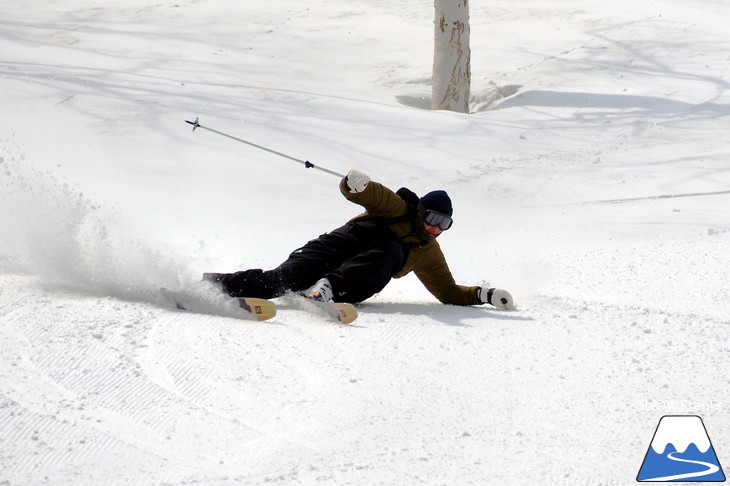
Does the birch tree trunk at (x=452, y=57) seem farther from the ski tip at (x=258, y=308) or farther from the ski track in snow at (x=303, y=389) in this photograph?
the ski tip at (x=258, y=308)

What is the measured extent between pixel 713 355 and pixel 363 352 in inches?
68.5

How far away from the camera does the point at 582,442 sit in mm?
3355

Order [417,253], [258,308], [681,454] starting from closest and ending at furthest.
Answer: [681,454]
[258,308]
[417,253]

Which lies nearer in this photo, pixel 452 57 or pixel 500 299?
pixel 500 299

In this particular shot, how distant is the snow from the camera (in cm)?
330

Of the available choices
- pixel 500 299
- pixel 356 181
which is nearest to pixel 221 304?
pixel 356 181

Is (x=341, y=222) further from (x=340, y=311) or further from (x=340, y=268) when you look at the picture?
(x=340, y=311)

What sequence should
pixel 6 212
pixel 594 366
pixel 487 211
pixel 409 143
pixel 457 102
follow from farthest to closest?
pixel 457 102, pixel 409 143, pixel 487 211, pixel 6 212, pixel 594 366

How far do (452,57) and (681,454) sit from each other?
9.31 m

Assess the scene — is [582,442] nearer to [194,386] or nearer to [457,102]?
[194,386]

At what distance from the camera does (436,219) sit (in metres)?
5.45

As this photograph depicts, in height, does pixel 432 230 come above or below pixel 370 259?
above

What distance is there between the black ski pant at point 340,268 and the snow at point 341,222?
195 mm

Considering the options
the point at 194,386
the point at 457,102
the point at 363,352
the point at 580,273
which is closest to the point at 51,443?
the point at 194,386
